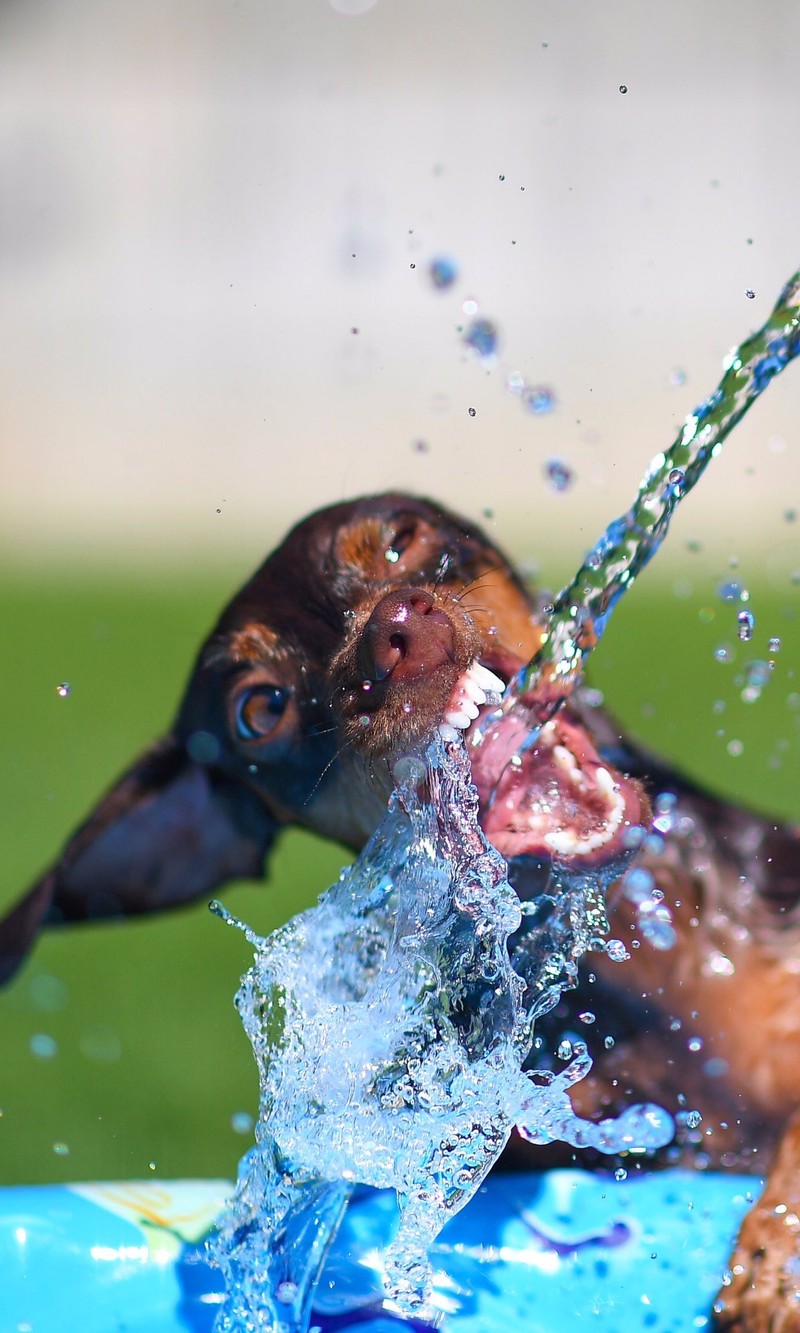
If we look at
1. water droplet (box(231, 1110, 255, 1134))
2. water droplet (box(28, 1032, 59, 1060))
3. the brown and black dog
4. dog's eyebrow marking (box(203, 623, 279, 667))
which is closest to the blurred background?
water droplet (box(28, 1032, 59, 1060))

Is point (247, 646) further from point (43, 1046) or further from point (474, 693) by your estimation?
point (43, 1046)

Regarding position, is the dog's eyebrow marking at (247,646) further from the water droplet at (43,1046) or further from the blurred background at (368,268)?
the blurred background at (368,268)

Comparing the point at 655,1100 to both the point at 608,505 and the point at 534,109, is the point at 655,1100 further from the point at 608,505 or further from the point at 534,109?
the point at 534,109

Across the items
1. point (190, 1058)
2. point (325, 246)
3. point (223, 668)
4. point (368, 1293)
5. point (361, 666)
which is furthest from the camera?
point (325, 246)

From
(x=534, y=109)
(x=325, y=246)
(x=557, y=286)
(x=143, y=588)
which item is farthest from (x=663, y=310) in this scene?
(x=143, y=588)

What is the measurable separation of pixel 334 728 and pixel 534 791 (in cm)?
30

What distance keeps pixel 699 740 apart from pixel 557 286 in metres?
4.88

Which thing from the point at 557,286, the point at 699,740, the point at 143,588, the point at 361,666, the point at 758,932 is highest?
the point at 557,286

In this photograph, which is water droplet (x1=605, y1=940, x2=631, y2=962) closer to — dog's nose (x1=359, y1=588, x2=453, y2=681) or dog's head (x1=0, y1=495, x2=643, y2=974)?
dog's head (x1=0, y1=495, x2=643, y2=974)

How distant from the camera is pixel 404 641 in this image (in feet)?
6.29

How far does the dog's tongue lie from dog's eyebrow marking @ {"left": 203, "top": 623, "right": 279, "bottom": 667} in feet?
1.26

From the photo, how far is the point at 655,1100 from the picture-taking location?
2.45 m

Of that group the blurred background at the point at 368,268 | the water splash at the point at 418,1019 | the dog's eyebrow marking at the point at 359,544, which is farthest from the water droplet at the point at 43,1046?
the blurred background at the point at 368,268

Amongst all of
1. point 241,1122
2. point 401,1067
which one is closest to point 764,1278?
point 401,1067
